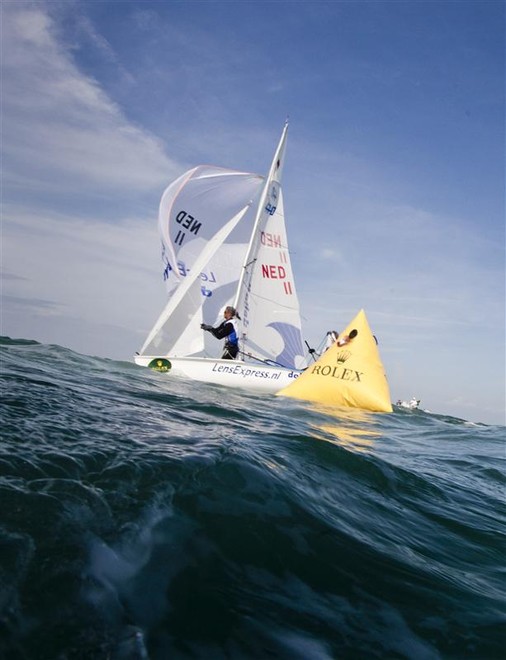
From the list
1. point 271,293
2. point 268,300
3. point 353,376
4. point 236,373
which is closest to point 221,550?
point 353,376

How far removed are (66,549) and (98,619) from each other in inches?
15.7

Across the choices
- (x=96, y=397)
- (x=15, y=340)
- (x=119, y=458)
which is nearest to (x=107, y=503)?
(x=119, y=458)

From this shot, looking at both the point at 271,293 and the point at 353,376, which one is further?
the point at 271,293

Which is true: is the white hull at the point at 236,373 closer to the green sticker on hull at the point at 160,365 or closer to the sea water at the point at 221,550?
the green sticker on hull at the point at 160,365

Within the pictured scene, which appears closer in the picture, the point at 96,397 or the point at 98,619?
the point at 98,619

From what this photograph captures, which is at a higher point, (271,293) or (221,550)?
(271,293)

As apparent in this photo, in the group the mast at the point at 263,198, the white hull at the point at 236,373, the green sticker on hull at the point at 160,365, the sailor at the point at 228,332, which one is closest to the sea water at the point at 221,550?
the white hull at the point at 236,373

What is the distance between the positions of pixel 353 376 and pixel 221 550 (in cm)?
812

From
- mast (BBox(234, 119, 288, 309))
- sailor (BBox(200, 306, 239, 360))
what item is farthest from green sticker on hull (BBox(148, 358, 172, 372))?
mast (BBox(234, 119, 288, 309))

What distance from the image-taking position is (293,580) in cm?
221

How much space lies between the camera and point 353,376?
10.1 metres

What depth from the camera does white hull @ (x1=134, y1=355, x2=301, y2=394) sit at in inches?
570

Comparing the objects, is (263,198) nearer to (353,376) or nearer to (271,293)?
(271,293)

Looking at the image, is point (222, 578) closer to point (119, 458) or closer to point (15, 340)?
point (119, 458)
